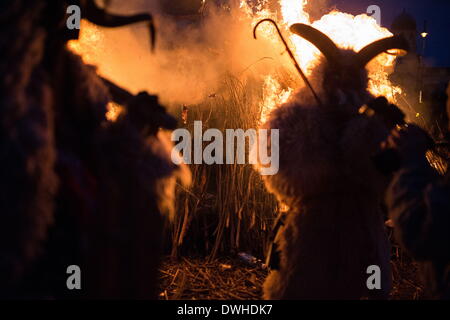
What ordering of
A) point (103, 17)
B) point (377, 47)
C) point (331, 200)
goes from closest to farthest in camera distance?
point (103, 17)
point (331, 200)
point (377, 47)

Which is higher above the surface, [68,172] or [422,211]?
[68,172]

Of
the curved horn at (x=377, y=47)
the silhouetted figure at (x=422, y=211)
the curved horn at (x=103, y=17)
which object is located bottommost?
the silhouetted figure at (x=422, y=211)

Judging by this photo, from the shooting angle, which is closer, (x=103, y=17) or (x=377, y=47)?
(x=103, y=17)

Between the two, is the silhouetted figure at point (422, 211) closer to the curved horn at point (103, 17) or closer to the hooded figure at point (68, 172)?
the hooded figure at point (68, 172)

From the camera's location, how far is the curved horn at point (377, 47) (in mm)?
2020

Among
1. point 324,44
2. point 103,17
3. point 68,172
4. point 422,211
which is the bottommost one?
point 422,211

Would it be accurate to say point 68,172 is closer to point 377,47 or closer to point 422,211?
point 422,211

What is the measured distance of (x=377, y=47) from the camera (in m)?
2.03

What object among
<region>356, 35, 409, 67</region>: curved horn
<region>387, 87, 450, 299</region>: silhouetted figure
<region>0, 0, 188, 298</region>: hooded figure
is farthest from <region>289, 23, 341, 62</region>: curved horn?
<region>0, 0, 188, 298</region>: hooded figure

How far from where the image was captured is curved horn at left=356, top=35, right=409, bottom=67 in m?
2.02

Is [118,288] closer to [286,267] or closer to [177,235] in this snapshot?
[286,267]

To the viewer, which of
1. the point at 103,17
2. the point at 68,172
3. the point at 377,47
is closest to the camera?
the point at 68,172

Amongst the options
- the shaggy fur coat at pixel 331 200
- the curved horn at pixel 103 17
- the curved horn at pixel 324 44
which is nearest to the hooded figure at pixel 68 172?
the curved horn at pixel 103 17

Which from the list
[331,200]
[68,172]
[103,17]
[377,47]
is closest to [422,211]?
[331,200]
